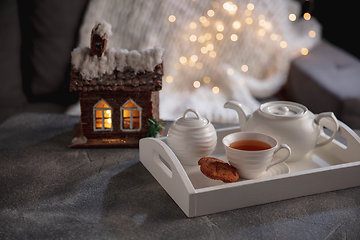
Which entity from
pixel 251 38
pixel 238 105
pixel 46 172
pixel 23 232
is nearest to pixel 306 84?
pixel 251 38

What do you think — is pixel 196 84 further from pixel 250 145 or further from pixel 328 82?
pixel 250 145

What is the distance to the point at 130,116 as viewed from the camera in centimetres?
108

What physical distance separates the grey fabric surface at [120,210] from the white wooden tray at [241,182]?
0.02 meters

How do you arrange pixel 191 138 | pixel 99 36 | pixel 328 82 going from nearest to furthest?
1. pixel 191 138
2. pixel 99 36
3. pixel 328 82

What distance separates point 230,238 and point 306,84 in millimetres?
1162

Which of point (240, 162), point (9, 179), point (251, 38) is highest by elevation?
point (251, 38)

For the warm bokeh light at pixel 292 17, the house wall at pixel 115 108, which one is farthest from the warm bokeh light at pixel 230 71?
the house wall at pixel 115 108

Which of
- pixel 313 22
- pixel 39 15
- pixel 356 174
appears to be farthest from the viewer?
pixel 313 22

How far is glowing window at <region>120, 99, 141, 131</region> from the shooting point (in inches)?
42.1

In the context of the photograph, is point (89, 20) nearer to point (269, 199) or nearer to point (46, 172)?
point (46, 172)

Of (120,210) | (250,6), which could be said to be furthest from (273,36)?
(120,210)

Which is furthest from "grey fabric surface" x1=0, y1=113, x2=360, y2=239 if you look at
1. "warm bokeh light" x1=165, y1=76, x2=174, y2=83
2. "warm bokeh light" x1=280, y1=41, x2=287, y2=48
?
"warm bokeh light" x1=280, y1=41, x2=287, y2=48

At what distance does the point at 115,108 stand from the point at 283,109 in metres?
0.49

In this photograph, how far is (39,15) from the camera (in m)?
1.53
